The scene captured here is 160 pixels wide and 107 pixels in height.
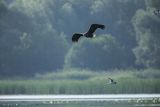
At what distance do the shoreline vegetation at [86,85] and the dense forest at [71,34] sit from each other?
5.36 metres

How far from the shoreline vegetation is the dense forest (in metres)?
5.36

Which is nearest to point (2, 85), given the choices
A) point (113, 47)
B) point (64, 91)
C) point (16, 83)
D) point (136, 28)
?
point (16, 83)

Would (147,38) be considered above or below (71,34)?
below

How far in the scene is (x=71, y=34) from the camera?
61.5m

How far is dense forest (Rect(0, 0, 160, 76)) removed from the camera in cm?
5562

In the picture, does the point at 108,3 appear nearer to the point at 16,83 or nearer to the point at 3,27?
the point at 3,27

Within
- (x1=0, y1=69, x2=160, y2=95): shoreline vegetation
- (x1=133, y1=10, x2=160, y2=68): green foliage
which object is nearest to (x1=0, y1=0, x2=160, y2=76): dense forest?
(x1=133, y1=10, x2=160, y2=68): green foliage

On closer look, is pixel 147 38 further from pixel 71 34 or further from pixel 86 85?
pixel 86 85

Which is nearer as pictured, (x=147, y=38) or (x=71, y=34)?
(x=147, y=38)

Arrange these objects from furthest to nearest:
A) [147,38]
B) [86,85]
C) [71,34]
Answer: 1. [71,34]
2. [147,38]
3. [86,85]

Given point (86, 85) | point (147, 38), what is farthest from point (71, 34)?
point (86, 85)

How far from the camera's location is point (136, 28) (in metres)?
61.1

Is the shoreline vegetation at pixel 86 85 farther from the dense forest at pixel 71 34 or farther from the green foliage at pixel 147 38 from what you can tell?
the green foliage at pixel 147 38

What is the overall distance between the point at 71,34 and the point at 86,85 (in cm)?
1961
